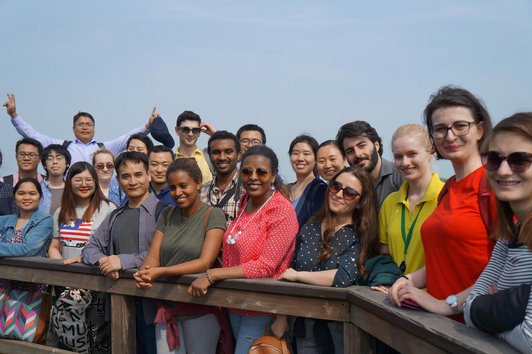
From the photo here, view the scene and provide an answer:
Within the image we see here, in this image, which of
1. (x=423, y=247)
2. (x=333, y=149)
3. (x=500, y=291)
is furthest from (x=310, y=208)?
(x=500, y=291)

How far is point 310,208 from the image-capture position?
459 cm

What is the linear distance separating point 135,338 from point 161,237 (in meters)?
0.86

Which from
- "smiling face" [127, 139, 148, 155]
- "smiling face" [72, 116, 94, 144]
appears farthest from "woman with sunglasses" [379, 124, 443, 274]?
"smiling face" [72, 116, 94, 144]

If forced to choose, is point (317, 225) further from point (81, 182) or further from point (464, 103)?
point (81, 182)

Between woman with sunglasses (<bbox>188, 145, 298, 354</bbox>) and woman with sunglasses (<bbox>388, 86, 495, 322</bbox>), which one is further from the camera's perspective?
woman with sunglasses (<bbox>188, 145, 298, 354</bbox>)

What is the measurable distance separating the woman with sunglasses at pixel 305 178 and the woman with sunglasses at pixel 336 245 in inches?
30.7

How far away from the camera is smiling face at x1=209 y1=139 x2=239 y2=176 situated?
194 inches

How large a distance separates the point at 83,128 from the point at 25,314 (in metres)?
2.96

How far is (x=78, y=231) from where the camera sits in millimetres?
5109

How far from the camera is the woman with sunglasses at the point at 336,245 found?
11.6ft

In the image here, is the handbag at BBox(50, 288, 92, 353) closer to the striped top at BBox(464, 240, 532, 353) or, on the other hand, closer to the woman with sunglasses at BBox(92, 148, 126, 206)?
the woman with sunglasses at BBox(92, 148, 126, 206)

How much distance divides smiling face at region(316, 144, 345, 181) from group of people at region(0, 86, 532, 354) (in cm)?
1

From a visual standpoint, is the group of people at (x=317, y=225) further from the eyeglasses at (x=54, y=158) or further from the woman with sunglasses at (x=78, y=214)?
the eyeglasses at (x=54, y=158)

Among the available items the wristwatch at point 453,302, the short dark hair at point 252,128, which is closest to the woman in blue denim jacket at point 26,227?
the short dark hair at point 252,128
